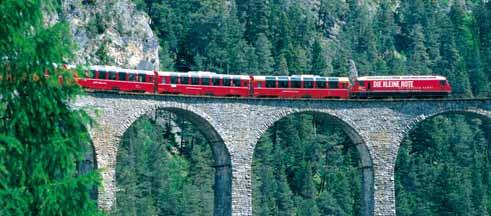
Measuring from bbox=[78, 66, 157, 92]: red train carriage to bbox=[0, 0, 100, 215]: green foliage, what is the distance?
36.9 metres

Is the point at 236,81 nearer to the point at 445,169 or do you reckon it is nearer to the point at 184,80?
the point at 184,80

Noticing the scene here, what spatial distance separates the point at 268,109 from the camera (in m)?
61.0

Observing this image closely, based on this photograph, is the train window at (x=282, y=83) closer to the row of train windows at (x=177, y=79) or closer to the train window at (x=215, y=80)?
the row of train windows at (x=177, y=79)

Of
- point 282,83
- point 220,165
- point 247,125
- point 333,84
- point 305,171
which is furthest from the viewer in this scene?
point 305,171

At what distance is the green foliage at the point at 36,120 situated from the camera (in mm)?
19984

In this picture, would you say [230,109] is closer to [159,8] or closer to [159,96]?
[159,96]

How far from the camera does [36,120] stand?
2064cm

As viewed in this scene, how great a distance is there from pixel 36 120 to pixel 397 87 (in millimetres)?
44224

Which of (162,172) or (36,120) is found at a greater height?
(36,120)

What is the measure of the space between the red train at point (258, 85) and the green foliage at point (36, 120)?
121 feet

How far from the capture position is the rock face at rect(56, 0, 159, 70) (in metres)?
104

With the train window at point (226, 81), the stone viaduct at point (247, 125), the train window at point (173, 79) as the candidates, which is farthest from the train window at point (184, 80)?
the train window at point (226, 81)

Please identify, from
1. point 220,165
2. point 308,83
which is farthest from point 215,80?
point 308,83

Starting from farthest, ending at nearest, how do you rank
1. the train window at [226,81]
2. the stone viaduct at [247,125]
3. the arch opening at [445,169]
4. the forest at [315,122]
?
the arch opening at [445,169] < the forest at [315,122] < the train window at [226,81] < the stone viaduct at [247,125]
